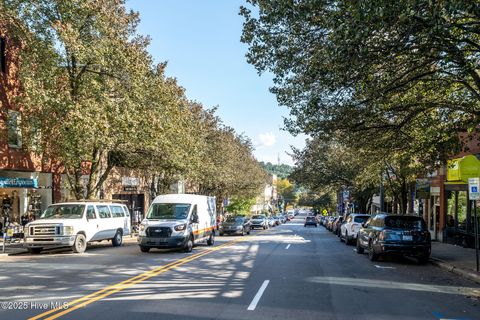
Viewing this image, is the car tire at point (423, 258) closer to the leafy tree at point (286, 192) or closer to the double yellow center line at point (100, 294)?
the double yellow center line at point (100, 294)

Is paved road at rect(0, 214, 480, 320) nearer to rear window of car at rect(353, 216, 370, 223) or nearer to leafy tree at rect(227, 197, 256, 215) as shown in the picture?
rear window of car at rect(353, 216, 370, 223)

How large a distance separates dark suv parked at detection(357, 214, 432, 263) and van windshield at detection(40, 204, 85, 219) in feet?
38.6

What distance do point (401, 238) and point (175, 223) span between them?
8348 mm

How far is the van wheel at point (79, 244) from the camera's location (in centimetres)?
1827

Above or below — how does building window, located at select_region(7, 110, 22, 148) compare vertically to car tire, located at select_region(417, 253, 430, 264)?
above

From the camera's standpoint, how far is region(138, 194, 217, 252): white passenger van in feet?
58.7

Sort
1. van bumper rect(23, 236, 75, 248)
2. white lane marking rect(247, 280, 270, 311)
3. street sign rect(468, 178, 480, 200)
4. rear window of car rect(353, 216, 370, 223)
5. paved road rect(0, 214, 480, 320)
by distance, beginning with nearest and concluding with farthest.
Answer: paved road rect(0, 214, 480, 320) → white lane marking rect(247, 280, 270, 311) → street sign rect(468, 178, 480, 200) → van bumper rect(23, 236, 75, 248) → rear window of car rect(353, 216, 370, 223)

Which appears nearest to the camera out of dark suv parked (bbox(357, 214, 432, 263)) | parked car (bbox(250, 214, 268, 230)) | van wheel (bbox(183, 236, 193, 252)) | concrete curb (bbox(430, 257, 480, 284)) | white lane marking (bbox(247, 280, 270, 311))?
white lane marking (bbox(247, 280, 270, 311))

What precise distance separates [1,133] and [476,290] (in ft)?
71.3

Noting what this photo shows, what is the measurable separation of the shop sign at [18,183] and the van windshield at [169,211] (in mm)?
10462

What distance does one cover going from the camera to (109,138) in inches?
814

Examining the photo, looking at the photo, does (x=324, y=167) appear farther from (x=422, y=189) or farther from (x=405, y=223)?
(x=405, y=223)

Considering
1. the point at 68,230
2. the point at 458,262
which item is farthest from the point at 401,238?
the point at 68,230

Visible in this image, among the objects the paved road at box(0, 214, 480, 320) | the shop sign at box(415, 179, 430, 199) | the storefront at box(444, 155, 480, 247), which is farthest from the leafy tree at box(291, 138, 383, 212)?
the paved road at box(0, 214, 480, 320)
